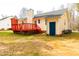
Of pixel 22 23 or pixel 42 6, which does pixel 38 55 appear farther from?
pixel 42 6

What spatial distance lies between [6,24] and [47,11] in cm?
49

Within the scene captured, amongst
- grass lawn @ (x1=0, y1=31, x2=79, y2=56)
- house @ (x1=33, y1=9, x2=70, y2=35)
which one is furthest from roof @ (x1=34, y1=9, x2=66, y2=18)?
grass lawn @ (x1=0, y1=31, x2=79, y2=56)

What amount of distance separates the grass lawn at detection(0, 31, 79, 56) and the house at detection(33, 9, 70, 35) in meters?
0.08

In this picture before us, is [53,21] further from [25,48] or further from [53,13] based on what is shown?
[25,48]

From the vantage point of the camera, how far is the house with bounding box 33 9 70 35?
2.03 meters

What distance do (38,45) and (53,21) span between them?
1.06 feet

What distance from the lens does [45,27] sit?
2076 millimetres

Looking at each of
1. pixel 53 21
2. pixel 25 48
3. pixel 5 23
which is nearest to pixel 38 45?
pixel 25 48

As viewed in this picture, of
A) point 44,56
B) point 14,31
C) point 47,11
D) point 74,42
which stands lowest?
point 44,56

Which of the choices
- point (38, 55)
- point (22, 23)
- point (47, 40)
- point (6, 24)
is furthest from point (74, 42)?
point (6, 24)

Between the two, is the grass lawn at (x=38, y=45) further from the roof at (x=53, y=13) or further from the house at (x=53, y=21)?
the roof at (x=53, y=13)

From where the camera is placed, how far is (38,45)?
6.71ft

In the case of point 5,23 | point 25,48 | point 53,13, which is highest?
point 53,13

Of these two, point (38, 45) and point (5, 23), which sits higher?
point (5, 23)
